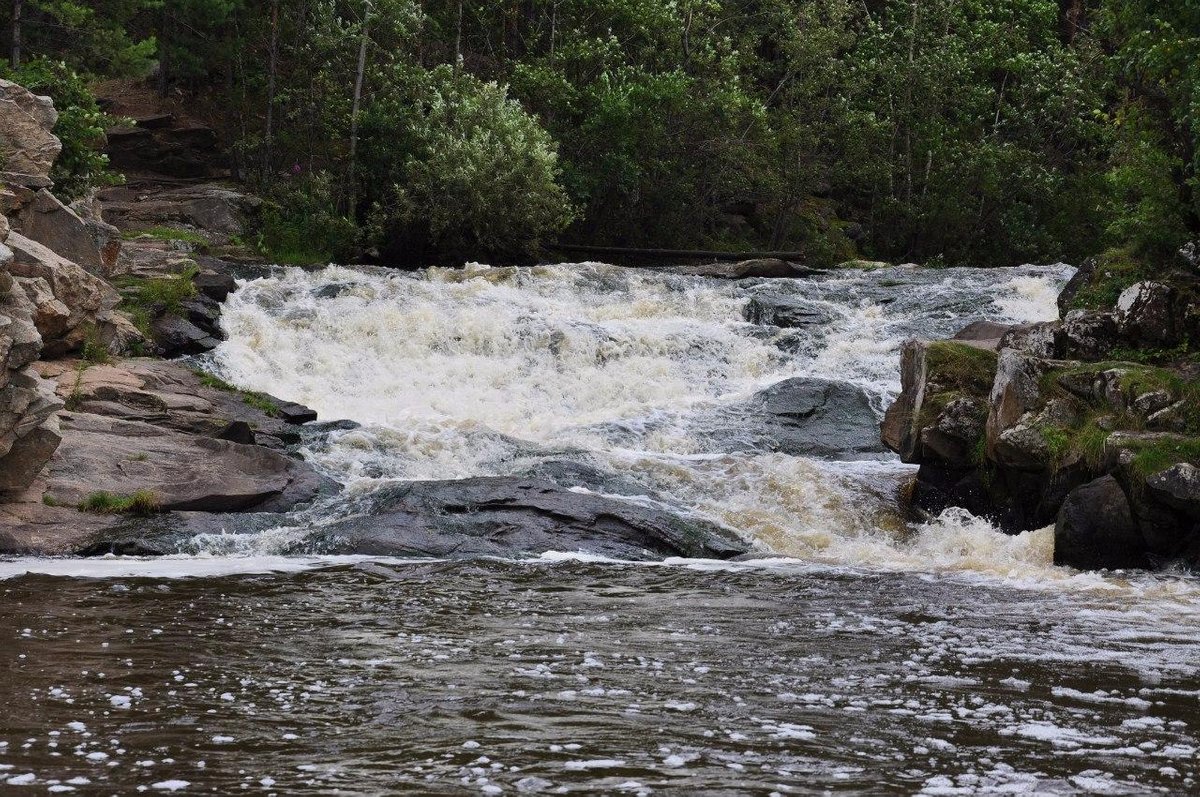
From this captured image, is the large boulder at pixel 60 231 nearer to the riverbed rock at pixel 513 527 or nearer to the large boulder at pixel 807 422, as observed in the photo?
the riverbed rock at pixel 513 527

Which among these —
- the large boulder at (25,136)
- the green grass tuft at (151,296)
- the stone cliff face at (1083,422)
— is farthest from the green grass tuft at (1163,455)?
the green grass tuft at (151,296)

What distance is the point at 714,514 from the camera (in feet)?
50.6

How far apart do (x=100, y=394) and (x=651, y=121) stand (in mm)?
23581

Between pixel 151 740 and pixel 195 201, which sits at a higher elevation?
pixel 195 201

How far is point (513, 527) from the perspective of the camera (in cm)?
1402

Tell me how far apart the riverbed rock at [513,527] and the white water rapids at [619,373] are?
0.68 meters

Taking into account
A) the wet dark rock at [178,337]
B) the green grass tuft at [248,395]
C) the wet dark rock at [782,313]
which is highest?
the wet dark rock at [782,313]

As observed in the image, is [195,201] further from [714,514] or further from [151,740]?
[151,740]

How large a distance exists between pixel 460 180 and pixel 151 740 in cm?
2683

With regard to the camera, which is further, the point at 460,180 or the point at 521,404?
the point at 460,180

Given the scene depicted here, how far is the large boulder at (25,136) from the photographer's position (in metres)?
18.3

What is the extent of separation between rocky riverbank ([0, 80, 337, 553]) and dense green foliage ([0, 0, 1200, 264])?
32.2 feet

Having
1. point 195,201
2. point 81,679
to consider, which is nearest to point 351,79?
point 195,201

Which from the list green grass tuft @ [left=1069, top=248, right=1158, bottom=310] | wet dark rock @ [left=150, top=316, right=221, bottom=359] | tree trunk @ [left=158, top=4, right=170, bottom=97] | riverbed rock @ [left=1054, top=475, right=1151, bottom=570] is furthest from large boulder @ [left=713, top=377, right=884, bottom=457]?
tree trunk @ [left=158, top=4, right=170, bottom=97]
